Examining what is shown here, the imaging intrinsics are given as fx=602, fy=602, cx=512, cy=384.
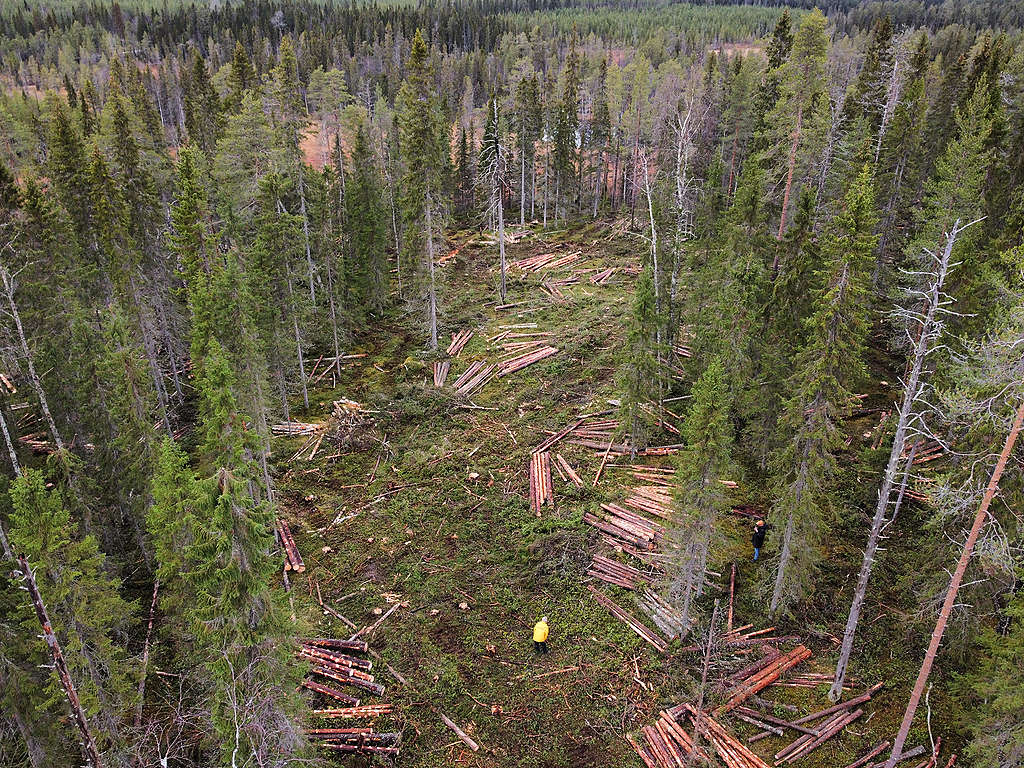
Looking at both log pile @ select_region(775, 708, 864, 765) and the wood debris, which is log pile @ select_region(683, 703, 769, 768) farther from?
the wood debris

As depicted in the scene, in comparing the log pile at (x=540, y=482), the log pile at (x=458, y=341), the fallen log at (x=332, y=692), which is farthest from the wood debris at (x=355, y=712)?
the log pile at (x=458, y=341)

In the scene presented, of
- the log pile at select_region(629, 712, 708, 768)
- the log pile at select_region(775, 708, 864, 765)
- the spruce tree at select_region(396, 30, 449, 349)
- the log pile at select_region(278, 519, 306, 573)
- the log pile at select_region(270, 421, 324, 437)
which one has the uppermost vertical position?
the spruce tree at select_region(396, 30, 449, 349)

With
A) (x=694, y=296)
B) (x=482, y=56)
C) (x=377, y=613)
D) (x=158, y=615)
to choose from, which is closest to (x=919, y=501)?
(x=694, y=296)

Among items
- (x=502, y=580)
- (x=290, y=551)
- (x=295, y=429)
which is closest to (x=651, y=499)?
(x=502, y=580)

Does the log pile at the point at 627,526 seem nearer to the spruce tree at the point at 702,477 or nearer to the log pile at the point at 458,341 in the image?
the spruce tree at the point at 702,477

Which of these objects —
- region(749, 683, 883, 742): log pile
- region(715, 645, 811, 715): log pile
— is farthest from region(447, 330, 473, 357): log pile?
region(749, 683, 883, 742): log pile

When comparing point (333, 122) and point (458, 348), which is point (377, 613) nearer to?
point (458, 348)
